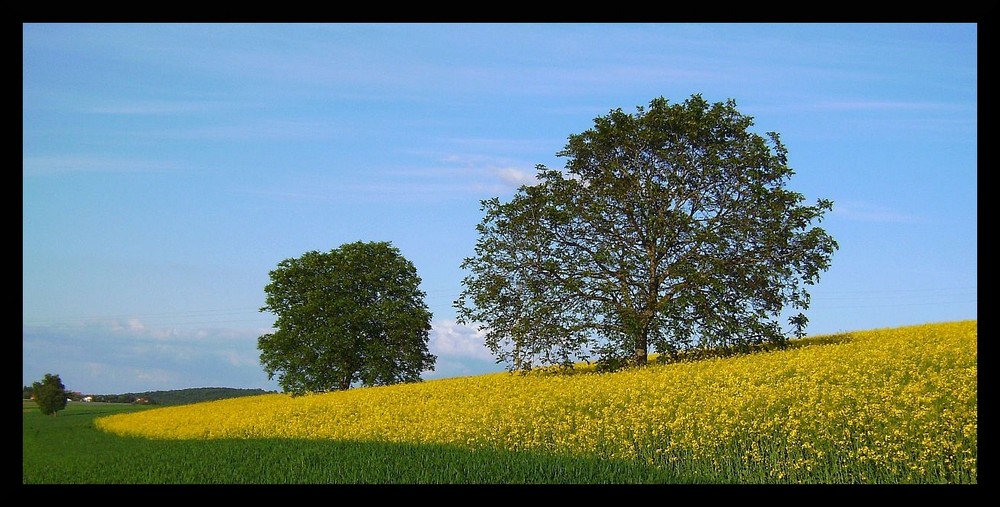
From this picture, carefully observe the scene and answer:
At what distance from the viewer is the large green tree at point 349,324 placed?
127 feet

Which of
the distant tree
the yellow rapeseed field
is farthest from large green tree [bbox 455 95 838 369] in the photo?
the distant tree

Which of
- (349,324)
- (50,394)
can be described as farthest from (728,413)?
(50,394)

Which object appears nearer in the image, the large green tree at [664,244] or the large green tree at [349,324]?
the large green tree at [664,244]

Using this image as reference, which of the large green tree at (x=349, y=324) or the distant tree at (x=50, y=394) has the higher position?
the large green tree at (x=349, y=324)

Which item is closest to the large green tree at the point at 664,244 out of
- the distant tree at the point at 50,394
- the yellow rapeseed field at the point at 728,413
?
the yellow rapeseed field at the point at 728,413

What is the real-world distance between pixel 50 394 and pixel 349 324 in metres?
12.2

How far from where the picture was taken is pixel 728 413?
710 inches

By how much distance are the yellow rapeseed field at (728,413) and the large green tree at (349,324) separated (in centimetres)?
951

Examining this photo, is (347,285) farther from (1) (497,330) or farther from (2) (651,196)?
(2) (651,196)

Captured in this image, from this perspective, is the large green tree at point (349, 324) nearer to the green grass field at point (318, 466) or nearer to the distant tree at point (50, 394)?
the distant tree at point (50, 394)

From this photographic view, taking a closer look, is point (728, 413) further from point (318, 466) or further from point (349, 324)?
point (349, 324)

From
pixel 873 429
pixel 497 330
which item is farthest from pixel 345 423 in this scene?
pixel 873 429

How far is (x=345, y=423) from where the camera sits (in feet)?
80.4

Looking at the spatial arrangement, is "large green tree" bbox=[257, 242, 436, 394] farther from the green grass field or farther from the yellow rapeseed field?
the green grass field
